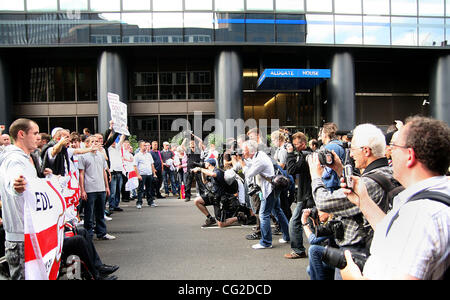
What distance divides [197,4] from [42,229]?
780 inches

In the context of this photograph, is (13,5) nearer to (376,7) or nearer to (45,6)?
(45,6)

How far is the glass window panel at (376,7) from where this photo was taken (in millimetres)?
21172

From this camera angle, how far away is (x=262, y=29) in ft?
68.3

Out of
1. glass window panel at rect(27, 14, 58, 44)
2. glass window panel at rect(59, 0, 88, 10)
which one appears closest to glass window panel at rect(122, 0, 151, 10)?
glass window panel at rect(59, 0, 88, 10)

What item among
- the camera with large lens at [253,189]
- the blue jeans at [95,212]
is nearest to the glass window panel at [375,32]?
the camera with large lens at [253,189]

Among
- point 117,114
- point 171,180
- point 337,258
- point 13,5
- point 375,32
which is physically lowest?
point 171,180

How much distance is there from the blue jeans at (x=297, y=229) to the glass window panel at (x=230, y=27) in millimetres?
16832

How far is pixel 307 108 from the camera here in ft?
78.5

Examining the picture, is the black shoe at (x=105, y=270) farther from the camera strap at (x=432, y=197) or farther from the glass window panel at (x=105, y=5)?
the glass window panel at (x=105, y=5)

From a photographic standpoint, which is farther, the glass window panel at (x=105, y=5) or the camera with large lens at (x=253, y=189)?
the glass window panel at (x=105, y=5)

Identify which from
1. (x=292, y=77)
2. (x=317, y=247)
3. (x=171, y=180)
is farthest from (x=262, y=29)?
(x=317, y=247)

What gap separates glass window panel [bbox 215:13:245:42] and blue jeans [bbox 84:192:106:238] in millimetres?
15878
